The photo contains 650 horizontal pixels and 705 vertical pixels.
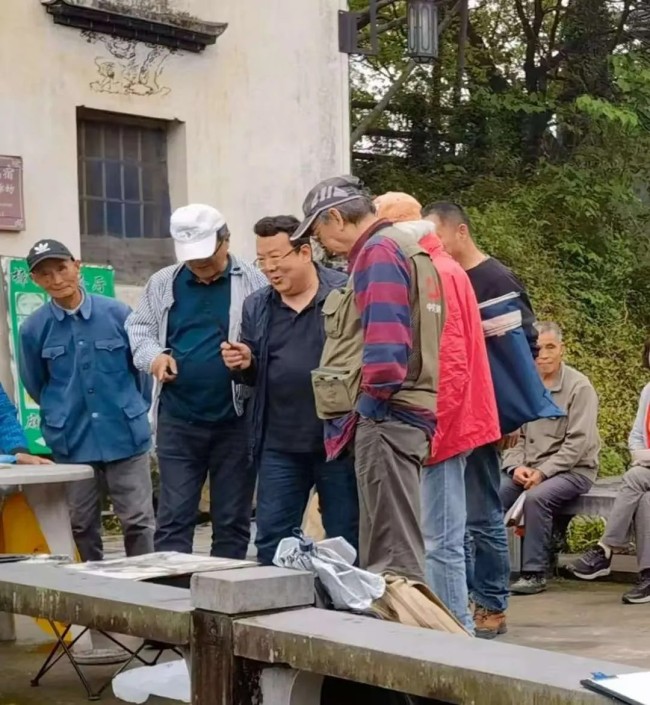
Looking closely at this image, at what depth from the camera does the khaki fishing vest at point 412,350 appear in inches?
182

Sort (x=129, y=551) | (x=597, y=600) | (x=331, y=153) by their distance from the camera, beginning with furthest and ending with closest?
Result: (x=331, y=153)
(x=597, y=600)
(x=129, y=551)

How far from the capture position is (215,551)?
573 cm

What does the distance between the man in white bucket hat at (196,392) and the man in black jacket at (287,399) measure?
8.5 inches

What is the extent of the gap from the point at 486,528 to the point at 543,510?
5.73 ft

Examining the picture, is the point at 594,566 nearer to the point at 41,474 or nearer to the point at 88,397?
the point at 88,397

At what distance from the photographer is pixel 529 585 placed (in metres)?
7.16

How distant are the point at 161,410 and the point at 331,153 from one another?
18.8 ft

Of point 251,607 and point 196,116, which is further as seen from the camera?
point 196,116

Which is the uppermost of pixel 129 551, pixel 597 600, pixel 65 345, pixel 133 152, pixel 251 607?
pixel 133 152

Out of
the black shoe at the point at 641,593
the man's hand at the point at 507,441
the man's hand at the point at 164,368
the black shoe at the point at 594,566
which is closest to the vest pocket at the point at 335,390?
the man's hand at the point at 164,368

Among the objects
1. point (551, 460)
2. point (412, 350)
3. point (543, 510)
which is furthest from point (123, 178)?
point (412, 350)

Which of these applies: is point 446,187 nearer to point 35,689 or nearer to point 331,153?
point 331,153

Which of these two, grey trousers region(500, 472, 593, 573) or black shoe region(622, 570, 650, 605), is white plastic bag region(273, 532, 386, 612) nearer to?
black shoe region(622, 570, 650, 605)

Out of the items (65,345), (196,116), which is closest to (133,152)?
(196,116)
